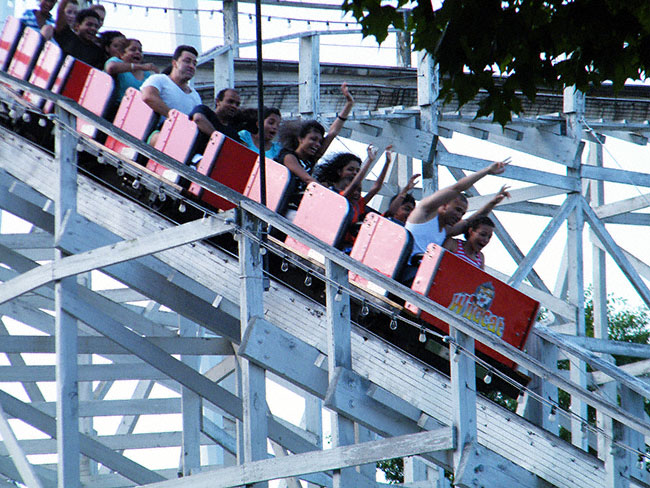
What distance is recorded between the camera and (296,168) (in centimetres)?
732

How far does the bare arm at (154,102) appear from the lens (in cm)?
777

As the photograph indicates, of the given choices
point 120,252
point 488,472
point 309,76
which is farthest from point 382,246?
point 309,76

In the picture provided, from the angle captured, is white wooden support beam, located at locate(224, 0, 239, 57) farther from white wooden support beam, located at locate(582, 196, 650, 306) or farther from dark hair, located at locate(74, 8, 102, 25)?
white wooden support beam, located at locate(582, 196, 650, 306)

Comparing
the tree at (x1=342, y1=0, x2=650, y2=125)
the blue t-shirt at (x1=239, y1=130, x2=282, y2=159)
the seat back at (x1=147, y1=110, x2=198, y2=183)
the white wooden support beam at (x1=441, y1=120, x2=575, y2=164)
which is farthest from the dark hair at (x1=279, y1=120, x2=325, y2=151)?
the white wooden support beam at (x1=441, y1=120, x2=575, y2=164)

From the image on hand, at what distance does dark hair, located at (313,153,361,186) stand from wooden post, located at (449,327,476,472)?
261 cm

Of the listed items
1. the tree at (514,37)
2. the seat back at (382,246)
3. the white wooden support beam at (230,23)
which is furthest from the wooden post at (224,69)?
the tree at (514,37)

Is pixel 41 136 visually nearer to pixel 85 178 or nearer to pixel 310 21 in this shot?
pixel 85 178

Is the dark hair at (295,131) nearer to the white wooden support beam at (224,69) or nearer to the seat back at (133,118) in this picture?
the seat back at (133,118)

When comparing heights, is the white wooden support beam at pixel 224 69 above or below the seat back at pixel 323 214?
above

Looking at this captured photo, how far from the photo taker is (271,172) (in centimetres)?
714

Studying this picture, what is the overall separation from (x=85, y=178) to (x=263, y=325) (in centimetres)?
186

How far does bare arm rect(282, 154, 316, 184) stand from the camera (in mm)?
7266

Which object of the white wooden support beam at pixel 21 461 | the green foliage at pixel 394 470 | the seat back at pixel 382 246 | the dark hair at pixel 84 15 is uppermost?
the dark hair at pixel 84 15

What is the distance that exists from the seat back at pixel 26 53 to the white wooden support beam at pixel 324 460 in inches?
145
